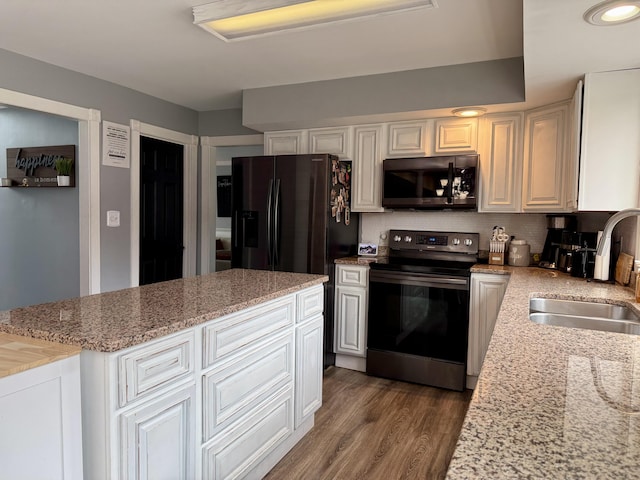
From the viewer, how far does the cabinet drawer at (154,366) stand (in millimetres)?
1300

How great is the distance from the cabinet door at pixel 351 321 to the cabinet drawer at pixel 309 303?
1.00m

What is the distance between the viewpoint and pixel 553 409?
87 centimetres

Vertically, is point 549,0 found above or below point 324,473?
above

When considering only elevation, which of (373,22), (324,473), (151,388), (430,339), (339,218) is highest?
(373,22)

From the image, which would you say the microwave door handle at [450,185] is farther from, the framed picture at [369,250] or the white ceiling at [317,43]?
the framed picture at [369,250]

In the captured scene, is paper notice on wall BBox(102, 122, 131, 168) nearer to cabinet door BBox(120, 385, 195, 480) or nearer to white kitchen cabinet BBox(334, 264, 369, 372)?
white kitchen cabinet BBox(334, 264, 369, 372)

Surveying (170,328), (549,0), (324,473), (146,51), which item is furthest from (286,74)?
(324,473)

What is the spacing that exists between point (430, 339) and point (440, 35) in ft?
6.83

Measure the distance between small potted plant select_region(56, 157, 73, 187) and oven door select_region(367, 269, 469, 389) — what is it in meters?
2.75

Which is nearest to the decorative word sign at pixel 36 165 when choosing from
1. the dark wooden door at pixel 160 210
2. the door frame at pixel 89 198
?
the door frame at pixel 89 198

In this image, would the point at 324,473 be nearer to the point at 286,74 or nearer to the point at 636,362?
the point at 636,362

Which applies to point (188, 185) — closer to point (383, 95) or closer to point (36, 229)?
point (36, 229)

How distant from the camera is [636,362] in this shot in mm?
1191

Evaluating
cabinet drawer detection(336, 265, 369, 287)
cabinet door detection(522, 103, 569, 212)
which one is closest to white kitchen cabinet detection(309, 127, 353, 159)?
cabinet drawer detection(336, 265, 369, 287)
